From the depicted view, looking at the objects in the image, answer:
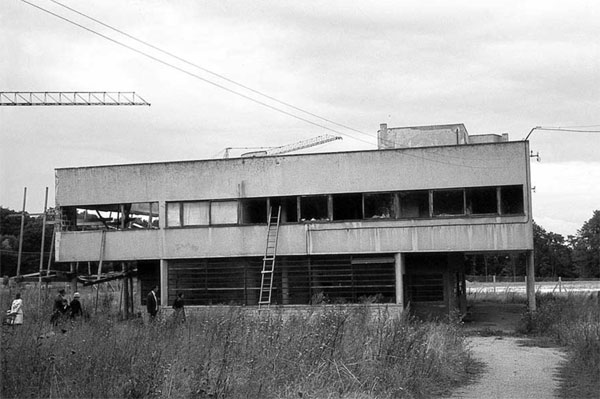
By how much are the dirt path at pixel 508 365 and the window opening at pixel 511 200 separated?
4444mm

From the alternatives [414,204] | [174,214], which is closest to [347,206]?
[414,204]

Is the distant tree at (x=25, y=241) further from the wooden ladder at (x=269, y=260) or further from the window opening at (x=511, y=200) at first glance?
the window opening at (x=511, y=200)

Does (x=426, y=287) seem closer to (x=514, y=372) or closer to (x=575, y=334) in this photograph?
(x=575, y=334)

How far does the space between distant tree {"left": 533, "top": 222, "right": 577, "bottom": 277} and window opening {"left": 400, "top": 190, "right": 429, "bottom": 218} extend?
7341cm

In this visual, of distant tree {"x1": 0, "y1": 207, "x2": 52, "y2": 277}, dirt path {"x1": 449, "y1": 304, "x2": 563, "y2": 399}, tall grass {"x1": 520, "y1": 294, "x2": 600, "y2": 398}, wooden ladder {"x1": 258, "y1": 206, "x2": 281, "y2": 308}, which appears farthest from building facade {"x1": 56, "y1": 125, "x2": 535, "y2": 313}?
distant tree {"x1": 0, "y1": 207, "x2": 52, "y2": 277}

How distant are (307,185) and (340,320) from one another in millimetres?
18764

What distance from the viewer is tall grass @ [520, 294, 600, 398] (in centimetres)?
1499

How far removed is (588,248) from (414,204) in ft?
252

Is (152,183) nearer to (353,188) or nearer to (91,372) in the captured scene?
(353,188)

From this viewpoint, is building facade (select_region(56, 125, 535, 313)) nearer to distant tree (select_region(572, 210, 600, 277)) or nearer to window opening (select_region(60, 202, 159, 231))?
window opening (select_region(60, 202, 159, 231))

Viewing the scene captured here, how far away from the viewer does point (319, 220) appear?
32812 millimetres

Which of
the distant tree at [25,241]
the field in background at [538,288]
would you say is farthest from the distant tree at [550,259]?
the distant tree at [25,241]

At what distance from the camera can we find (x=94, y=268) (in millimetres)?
43750

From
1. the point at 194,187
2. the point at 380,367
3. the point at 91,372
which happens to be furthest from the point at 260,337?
the point at 194,187
